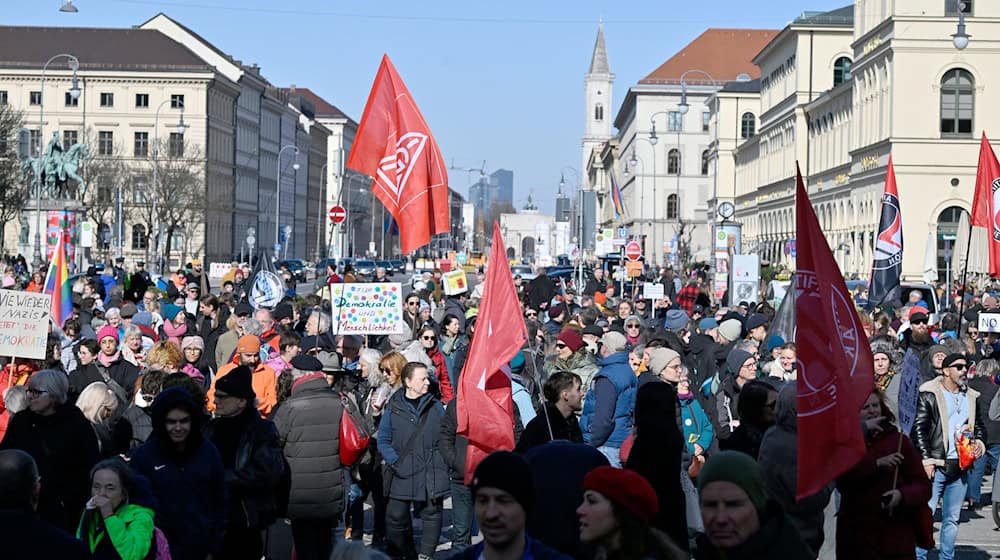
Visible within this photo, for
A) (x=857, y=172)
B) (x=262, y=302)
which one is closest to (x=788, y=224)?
Answer: (x=857, y=172)

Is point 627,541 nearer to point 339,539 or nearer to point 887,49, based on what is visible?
point 339,539

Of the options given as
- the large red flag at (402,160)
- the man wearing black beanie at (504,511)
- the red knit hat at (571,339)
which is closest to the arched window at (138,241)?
the large red flag at (402,160)

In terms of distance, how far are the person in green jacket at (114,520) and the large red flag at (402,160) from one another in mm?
8186

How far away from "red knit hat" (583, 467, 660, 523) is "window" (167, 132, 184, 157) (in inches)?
3723

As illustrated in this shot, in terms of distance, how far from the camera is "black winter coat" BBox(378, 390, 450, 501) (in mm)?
11109

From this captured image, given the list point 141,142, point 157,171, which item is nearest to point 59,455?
point 157,171

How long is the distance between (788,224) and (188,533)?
268ft

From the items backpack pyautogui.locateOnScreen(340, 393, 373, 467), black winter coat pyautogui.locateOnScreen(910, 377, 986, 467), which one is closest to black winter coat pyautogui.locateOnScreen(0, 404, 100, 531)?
backpack pyautogui.locateOnScreen(340, 393, 373, 467)

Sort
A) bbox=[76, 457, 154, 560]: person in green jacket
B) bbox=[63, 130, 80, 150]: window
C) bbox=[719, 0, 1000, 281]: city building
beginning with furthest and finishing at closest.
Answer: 1. bbox=[63, 130, 80, 150]: window
2. bbox=[719, 0, 1000, 281]: city building
3. bbox=[76, 457, 154, 560]: person in green jacket

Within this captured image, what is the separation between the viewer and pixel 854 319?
7.16 meters

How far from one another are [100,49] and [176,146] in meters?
Answer: 10.9

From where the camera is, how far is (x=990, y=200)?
2133 centimetres

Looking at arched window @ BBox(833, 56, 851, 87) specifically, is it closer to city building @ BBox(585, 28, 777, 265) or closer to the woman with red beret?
city building @ BBox(585, 28, 777, 265)

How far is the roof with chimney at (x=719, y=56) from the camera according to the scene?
14188cm
